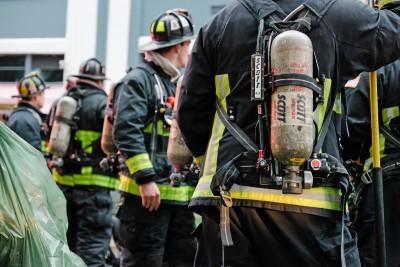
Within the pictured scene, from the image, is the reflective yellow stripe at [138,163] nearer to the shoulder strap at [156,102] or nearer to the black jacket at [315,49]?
the shoulder strap at [156,102]

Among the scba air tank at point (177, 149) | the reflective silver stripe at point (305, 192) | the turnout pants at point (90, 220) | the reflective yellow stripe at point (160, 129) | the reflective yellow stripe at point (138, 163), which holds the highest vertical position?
the reflective yellow stripe at point (160, 129)

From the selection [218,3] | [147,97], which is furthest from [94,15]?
[147,97]

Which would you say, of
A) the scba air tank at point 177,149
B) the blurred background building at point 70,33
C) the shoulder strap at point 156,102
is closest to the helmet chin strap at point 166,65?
the shoulder strap at point 156,102

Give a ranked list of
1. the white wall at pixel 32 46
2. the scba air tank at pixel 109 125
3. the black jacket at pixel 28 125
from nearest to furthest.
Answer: the scba air tank at pixel 109 125 → the black jacket at pixel 28 125 → the white wall at pixel 32 46

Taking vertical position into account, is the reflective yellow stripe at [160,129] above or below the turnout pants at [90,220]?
above

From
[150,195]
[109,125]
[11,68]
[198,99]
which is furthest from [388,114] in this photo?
[11,68]

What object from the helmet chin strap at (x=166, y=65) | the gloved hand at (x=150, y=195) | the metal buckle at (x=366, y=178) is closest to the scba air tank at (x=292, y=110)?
the metal buckle at (x=366, y=178)

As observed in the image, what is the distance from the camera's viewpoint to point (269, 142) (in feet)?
8.17

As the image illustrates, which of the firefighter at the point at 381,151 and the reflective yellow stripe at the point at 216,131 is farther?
the firefighter at the point at 381,151

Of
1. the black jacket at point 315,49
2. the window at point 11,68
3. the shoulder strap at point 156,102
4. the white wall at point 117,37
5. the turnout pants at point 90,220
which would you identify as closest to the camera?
the black jacket at point 315,49

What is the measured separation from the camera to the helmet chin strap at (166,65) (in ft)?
16.1

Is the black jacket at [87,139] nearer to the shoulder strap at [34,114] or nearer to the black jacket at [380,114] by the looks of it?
the shoulder strap at [34,114]

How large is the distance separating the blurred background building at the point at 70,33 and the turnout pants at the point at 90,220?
25.4 ft

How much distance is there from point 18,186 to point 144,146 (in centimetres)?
180
